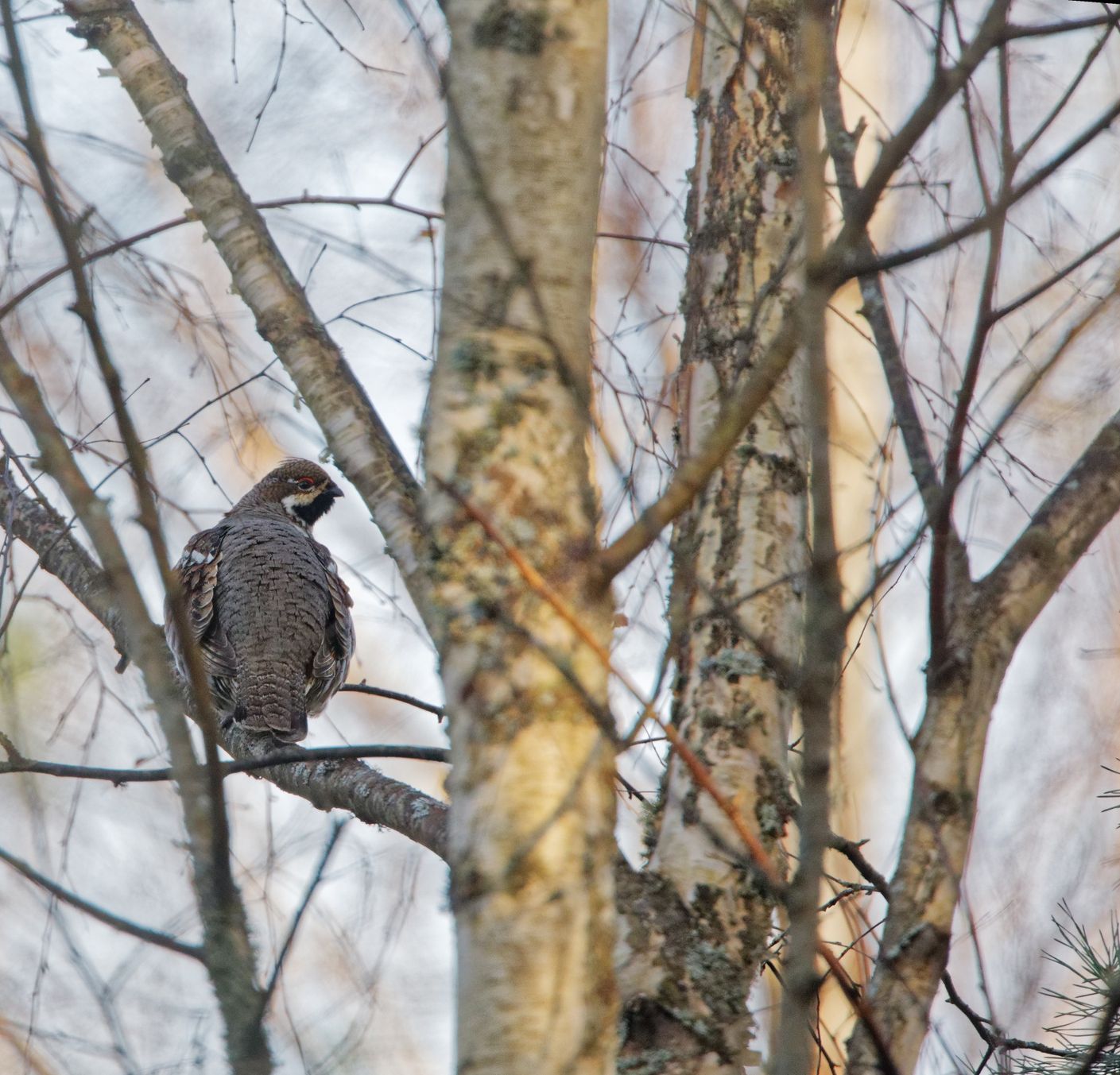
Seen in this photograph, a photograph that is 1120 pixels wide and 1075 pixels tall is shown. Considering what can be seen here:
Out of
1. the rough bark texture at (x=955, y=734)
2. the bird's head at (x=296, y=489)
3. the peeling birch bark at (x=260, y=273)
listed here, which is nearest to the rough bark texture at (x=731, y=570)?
the rough bark texture at (x=955, y=734)

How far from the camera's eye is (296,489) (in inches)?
303

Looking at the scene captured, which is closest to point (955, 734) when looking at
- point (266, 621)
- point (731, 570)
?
point (731, 570)

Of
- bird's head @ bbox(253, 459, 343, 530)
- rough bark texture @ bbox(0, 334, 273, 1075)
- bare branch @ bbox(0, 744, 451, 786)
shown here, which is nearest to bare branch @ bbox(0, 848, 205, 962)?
rough bark texture @ bbox(0, 334, 273, 1075)

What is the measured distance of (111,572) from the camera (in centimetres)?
181

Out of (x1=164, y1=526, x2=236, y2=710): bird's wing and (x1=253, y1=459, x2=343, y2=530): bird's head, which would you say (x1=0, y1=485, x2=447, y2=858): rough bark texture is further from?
(x1=253, y1=459, x2=343, y2=530): bird's head

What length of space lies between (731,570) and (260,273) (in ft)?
4.70

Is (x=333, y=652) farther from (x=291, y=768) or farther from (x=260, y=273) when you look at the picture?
(x=260, y=273)

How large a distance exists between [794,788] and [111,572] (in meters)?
2.18

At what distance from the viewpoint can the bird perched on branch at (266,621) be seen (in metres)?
5.72

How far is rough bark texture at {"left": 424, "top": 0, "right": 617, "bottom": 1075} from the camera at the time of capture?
184 centimetres

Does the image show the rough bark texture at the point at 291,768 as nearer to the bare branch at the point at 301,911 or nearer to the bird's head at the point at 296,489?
the bare branch at the point at 301,911

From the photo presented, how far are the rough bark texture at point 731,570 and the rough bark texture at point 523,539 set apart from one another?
46 cm

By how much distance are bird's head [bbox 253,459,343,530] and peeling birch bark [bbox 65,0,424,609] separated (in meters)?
4.10

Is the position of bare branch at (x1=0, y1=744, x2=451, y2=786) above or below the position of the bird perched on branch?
below
